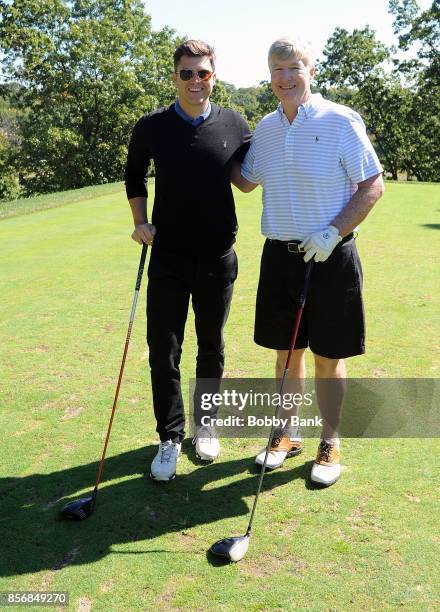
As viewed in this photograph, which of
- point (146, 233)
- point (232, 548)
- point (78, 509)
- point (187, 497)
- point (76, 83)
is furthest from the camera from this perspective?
point (76, 83)

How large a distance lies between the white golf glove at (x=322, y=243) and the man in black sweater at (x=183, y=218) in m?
0.55

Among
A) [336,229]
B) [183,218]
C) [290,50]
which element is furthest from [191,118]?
[336,229]

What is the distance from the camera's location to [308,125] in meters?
2.83

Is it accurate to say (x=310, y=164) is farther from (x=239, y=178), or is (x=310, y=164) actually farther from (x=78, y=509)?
(x=78, y=509)

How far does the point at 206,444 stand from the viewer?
11.0 ft

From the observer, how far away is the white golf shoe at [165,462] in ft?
10.1

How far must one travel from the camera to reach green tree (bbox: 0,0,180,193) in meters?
32.5

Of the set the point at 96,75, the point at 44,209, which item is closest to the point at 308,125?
the point at 44,209

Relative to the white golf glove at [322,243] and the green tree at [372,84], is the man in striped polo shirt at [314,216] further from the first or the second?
the green tree at [372,84]

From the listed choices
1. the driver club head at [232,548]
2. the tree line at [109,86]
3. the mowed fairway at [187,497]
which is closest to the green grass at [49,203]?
the mowed fairway at [187,497]

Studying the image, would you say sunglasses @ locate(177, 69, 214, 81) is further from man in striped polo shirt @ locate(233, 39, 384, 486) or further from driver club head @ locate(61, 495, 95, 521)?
driver club head @ locate(61, 495, 95, 521)

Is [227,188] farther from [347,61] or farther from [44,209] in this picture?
[347,61]

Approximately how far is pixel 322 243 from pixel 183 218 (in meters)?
0.73

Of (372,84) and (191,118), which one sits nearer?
(191,118)
